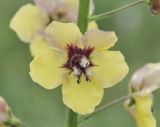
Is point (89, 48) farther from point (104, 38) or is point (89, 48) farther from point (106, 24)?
point (106, 24)

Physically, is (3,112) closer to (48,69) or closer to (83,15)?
(48,69)

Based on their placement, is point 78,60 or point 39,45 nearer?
point 78,60

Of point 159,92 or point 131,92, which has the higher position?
point 131,92

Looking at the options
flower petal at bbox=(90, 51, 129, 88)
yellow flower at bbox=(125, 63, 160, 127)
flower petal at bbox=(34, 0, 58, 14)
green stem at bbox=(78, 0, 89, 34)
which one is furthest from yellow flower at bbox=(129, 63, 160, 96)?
flower petal at bbox=(34, 0, 58, 14)

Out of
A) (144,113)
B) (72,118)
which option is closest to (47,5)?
(72,118)

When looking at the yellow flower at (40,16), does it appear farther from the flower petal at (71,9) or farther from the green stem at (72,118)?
the green stem at (72,118)

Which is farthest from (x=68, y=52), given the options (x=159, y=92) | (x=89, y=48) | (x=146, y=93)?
(x=159, y=92)

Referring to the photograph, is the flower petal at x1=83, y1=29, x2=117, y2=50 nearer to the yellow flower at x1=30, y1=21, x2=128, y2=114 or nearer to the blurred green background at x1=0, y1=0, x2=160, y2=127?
the yellow flower at x1=30, y1=21, x2=128, y2=114
